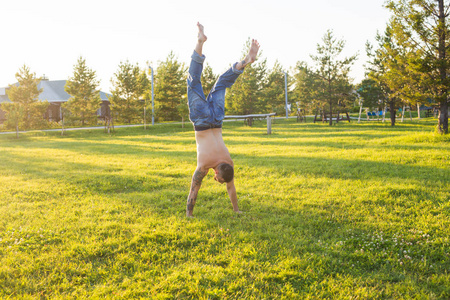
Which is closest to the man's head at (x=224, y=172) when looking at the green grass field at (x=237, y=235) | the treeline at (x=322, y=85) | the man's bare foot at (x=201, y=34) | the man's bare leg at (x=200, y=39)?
the green grass field at (x=237, y=235)

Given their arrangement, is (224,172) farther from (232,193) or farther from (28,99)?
(28,99)

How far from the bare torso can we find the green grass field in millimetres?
1045

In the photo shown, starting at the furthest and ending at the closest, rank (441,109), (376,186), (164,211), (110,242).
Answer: (441,109), (376,186), (164,211), (110,242)

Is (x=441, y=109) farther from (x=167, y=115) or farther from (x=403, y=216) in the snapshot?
(x=167, y=115)

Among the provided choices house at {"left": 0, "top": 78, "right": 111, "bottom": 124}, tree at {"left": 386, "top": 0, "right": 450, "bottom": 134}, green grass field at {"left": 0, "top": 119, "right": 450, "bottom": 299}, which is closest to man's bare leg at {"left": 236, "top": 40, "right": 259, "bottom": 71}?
green grass field at {"left": 0, "top": 119, "right": 450, "bottom": 299}

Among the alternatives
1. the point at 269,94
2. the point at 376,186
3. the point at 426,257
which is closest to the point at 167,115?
the point at 269,94

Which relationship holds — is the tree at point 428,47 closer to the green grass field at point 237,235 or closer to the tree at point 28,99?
the green grass field at point 237,235

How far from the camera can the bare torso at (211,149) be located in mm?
4848

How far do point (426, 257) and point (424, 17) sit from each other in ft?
46.1

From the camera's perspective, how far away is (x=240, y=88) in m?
40.2

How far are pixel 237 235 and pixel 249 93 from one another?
35586 mm

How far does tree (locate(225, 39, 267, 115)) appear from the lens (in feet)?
128

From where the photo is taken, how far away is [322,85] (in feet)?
98.7

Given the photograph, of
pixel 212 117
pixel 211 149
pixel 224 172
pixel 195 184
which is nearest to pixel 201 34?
pixel 212 117
